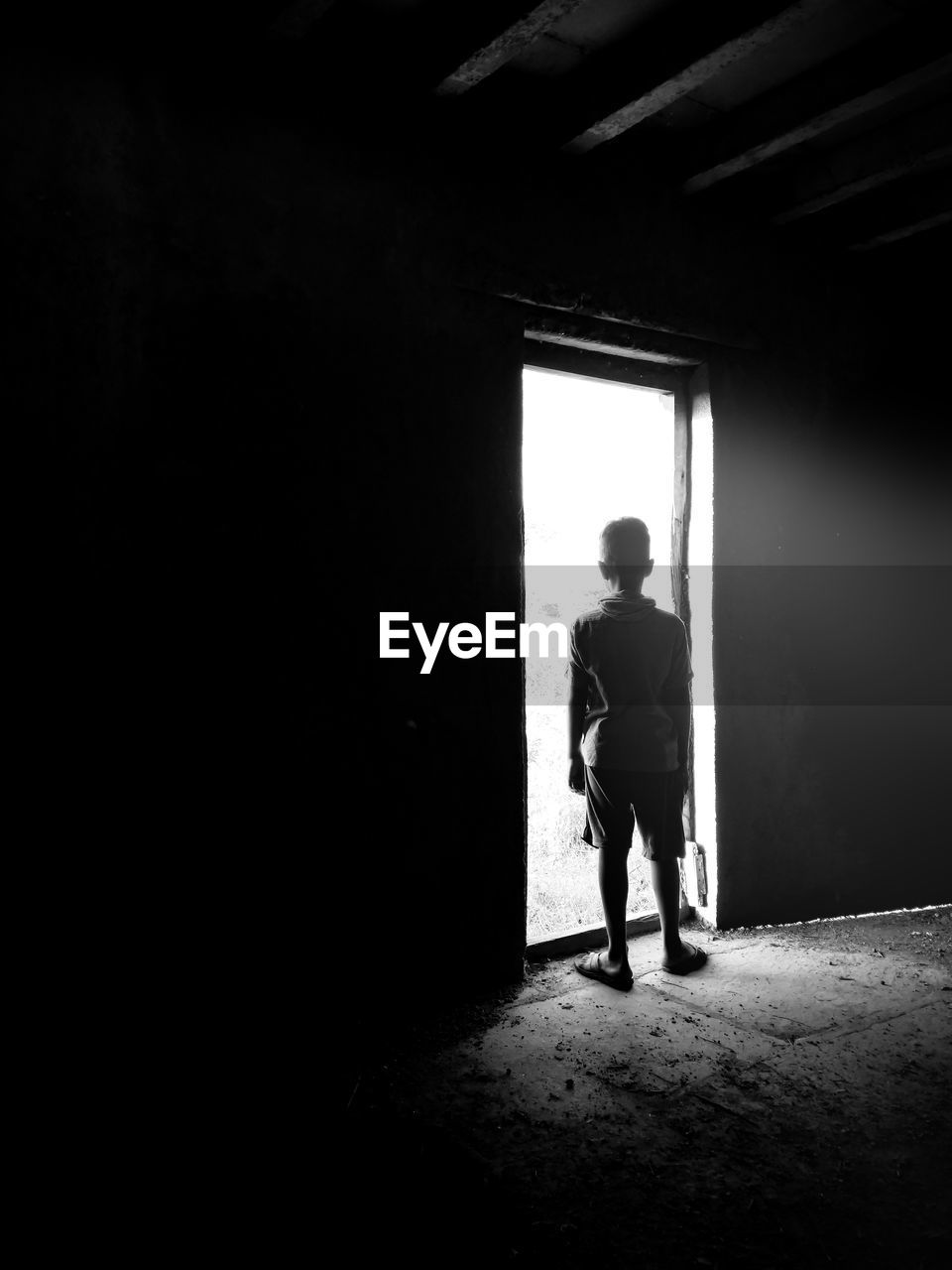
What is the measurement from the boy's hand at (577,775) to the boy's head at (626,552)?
699 millimetres

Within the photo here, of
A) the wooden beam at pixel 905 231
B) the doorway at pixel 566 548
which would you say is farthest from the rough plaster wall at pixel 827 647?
the wooden beam at pixel 905 231

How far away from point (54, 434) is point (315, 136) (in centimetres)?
137

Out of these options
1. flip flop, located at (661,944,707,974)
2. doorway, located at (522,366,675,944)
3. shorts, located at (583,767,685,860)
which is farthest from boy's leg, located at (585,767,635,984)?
doorway, located at (522,366,675,944)

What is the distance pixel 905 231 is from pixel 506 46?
2.40 meters

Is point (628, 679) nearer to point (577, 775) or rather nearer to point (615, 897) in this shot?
point (577, 775)

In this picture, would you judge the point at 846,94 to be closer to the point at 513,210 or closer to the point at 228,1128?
the point at 513,210

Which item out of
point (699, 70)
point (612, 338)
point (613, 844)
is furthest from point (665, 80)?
point (613, 844)

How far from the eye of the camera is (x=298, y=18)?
107 inches

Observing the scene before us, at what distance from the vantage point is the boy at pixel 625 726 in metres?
3.39

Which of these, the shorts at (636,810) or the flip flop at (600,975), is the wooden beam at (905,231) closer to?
the shorts at (636,810)

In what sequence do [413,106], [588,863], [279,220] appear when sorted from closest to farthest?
[279,220] → [413,106] → [588,863]

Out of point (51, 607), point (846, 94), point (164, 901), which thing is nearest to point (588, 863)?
point (164, 901)

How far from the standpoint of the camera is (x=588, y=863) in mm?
4148

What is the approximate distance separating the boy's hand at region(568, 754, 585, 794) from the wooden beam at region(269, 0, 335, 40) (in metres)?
2.64
